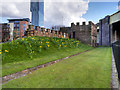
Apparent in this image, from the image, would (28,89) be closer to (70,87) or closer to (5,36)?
(70,87)

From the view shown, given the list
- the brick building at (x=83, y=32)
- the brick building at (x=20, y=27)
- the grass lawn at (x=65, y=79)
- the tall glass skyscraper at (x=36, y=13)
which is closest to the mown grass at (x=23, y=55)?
the grass lawn at (x=65, y=79)

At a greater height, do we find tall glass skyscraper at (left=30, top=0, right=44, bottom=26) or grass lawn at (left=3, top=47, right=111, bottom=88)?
tall glass skyscraper at (left=30, top=0, right=44, bottom=26)

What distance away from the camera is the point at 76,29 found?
2433cm

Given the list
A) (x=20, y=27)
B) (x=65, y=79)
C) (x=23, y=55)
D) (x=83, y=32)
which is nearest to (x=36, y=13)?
(x=83, y=32)

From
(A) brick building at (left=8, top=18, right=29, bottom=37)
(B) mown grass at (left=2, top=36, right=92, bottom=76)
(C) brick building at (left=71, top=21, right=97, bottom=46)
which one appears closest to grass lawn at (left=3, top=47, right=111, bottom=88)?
(B) mown grass at (left=2, top=36, right=92, bottom=76)

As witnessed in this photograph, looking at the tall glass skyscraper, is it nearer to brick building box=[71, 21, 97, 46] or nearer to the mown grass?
brick building box=[71, 21, 97, 46]

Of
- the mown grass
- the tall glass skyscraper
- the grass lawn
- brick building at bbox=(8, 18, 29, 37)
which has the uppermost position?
the tall glass skyscraper

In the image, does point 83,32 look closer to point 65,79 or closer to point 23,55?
point 23,55

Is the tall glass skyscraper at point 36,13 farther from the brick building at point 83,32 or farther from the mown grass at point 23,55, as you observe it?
the mown grass at point 23,55

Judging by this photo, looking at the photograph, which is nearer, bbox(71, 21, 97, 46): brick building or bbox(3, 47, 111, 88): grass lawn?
bbox(3, 47, 111, 88): grass lawn

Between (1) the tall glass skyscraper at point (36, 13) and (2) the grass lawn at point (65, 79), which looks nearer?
(2) the grass lawn at point (65, 79)

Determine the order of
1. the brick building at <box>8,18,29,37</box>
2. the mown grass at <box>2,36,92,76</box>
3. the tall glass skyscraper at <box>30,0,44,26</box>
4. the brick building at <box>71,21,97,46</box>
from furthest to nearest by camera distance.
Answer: the tall glass skyscraper at <box>30,0,44,26</box> → the brick building at <box>71,21,97,46</box> → the brick building at <box>8,18,29,37</box> → the mown grass at <box>2,36,92,76</box>

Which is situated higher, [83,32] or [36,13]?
[36,13]

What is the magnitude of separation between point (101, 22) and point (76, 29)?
8125 millimetres
